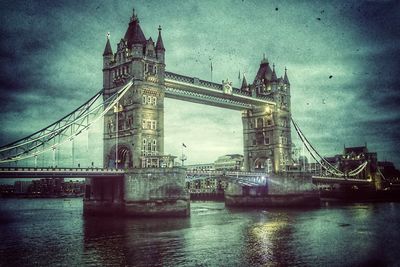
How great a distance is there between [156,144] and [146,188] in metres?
9.23

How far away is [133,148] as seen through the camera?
55.3 m

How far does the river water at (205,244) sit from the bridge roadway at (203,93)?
75.3 ft

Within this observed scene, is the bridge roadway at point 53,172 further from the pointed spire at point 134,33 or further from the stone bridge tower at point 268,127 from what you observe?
the stone bridge tower at point 268,127

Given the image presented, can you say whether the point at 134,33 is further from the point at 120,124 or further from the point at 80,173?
the point at 80,173

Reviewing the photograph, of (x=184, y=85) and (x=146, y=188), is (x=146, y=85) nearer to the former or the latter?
(x=184, y=85)

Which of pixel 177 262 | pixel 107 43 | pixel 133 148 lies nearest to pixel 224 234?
pixel 177 262

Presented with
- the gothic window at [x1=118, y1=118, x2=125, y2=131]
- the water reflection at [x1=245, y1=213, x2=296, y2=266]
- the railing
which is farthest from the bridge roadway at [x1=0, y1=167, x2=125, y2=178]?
the water reflection at [x1=245, y1=213, x2=296, y2=266]

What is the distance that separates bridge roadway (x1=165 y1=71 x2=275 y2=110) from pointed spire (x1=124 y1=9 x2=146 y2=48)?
653 cm

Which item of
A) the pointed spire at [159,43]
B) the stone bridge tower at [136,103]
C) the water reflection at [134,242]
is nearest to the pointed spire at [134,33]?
the stone bridge tower at [136,103]

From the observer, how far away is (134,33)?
2296 inches

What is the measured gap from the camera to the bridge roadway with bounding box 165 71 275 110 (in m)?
61.7

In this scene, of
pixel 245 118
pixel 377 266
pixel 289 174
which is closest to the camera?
pixel 377 266

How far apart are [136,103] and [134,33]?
10943 millimetres

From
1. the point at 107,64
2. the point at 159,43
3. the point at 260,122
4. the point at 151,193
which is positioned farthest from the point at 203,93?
the point at 151,193
